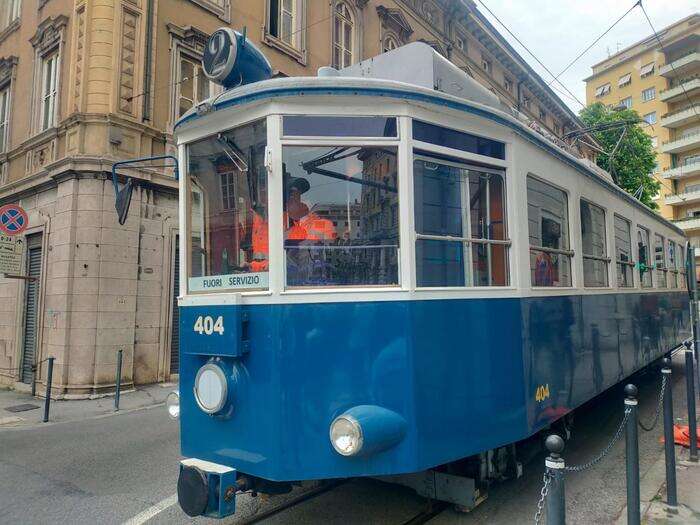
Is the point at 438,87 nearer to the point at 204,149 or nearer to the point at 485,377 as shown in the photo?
the point at 204,149

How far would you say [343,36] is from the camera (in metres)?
16.3

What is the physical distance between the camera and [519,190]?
4.00 meters

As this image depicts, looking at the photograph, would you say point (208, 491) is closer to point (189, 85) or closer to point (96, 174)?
point (96, 174)

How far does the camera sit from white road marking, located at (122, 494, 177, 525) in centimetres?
428

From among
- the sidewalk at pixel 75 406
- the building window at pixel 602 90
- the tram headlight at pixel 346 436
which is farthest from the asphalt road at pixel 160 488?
the building window at pixel 602 90

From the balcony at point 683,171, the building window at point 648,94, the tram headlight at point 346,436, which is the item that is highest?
the building window at point 648,94

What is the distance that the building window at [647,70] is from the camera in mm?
47594

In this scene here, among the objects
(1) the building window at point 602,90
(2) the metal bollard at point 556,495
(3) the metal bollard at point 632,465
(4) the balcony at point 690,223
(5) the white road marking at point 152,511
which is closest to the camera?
(2) the metal bollard at point 556,495

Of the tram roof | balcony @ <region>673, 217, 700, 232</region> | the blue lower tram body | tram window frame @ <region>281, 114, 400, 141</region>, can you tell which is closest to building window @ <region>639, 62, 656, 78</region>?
balcony @ <region>673, 217, 700, 232</region>

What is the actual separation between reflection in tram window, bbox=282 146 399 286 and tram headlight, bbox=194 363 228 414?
84 cm

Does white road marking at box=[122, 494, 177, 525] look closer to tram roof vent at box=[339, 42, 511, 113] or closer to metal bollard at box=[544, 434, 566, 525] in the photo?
metal bollard at box=[544, 434, 566, 525]

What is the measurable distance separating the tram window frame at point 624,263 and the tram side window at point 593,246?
50cm

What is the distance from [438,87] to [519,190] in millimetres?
964

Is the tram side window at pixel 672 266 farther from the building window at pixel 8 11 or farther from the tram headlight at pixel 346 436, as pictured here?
the building window at pixel 8 11
